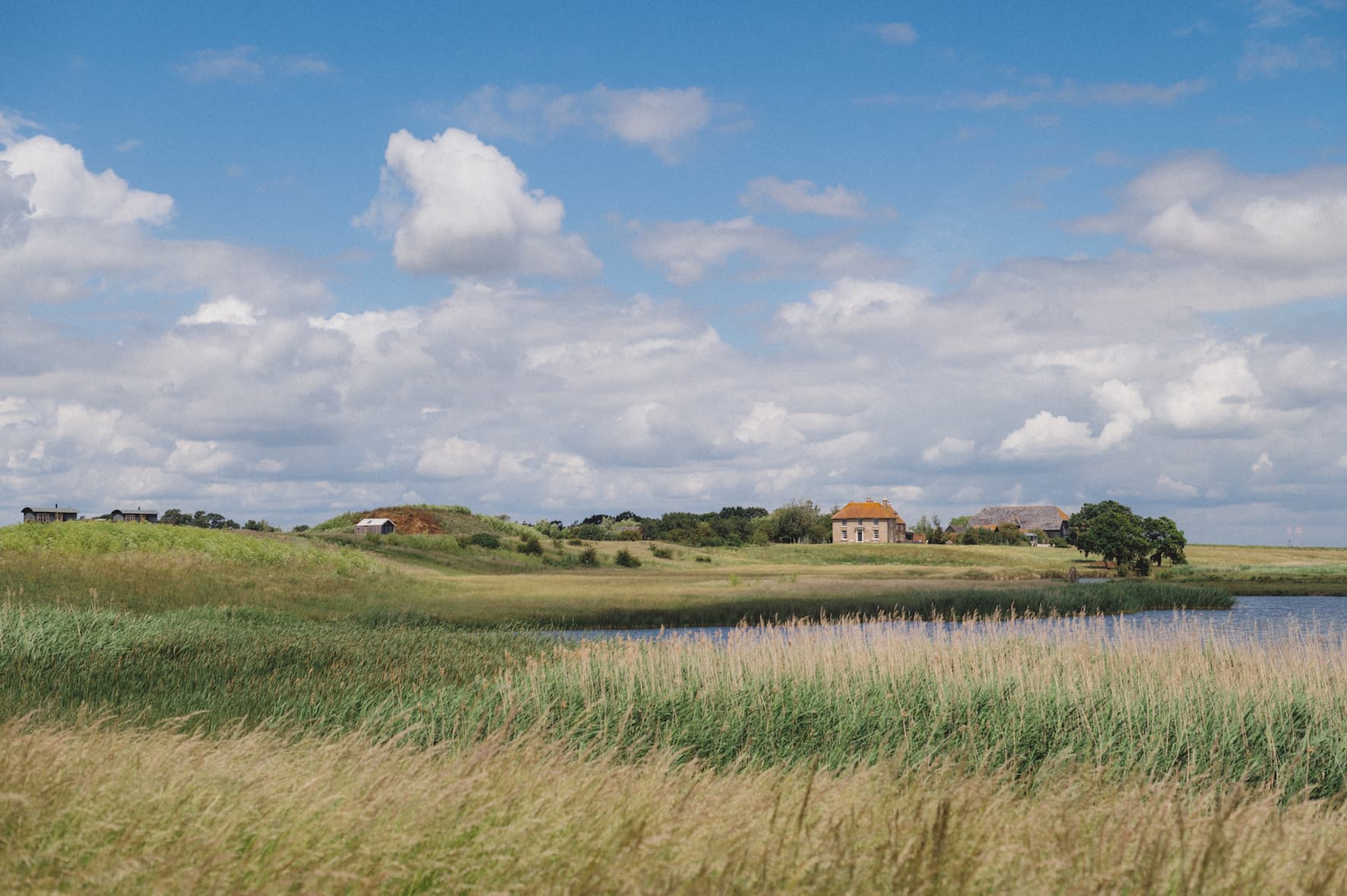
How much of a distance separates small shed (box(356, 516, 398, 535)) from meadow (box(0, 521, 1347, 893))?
173 feet

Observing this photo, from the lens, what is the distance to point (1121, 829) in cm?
627

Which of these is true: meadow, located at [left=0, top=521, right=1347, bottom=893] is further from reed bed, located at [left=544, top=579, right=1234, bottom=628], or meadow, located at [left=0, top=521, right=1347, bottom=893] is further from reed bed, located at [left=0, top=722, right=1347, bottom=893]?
reed bed, located at [left=544, top=579, right=1234, bottom=628]

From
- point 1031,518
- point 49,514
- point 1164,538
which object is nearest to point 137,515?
point 49,514

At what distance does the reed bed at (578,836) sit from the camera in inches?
219

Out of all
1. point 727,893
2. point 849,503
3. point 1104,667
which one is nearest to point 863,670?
point 1104,667

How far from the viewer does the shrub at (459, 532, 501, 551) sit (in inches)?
2876

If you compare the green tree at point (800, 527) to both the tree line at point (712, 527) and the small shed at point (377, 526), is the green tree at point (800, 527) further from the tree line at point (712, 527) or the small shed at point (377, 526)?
the small shed at point (377, 526)

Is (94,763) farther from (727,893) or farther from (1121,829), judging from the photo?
(1121,829)

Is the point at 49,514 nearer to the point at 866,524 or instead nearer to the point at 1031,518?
the point at 866,524

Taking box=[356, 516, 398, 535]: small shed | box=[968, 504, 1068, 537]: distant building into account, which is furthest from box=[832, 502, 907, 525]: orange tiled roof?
box=[356, 516, 398, 535]: small shed

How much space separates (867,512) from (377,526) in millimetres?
60235

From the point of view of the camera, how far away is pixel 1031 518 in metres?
160

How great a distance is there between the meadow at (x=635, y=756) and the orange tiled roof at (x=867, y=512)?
89.9 m

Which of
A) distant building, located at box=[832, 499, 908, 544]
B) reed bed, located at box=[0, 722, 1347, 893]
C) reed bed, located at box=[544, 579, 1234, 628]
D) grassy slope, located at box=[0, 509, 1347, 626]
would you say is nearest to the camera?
reed bed, located at box=[0, 722, 1347, 893]
